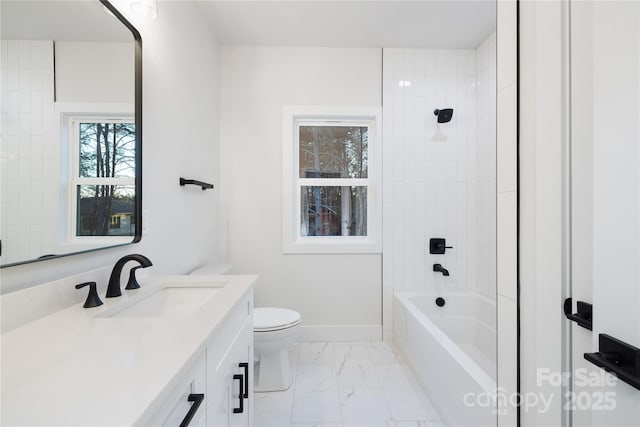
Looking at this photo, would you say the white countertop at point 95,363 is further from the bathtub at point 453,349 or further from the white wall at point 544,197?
the bathtub at point 453,349

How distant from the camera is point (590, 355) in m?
0.62

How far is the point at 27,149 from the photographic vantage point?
2.65 feet

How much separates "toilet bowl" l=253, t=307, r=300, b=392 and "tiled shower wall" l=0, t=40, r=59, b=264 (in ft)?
3.83

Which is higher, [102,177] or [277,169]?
[277,169]

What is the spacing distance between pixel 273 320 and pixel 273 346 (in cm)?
15

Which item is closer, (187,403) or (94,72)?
(187,403)

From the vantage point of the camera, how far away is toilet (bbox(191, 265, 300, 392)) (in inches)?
67.5

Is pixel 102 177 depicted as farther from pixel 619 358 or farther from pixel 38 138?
pixel 619 358

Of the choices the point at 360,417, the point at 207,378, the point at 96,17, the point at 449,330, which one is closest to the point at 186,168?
the point at 96,17

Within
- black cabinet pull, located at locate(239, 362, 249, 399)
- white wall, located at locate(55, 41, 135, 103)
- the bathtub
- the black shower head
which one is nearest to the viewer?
white wall, located at locate(55, 41, 135, 103)

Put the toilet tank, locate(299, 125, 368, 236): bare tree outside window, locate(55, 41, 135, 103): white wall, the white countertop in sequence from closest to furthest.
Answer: the white countertop, locate(55, 41, 135, 103): white wall, the toilet tank, locate(299, 125, 368, 236): bare tree outside window

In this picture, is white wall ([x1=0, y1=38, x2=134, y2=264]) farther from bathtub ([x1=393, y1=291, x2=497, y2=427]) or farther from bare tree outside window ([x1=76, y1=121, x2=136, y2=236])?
bathtub ([x1=393, y1=291, x2=497, y2=427])

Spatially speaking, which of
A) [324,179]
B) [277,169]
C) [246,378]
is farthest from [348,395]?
[277,169]

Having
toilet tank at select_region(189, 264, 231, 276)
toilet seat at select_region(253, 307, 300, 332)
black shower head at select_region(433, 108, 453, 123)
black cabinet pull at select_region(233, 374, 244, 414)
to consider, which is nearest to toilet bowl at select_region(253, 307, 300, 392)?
toilet seat at select_region(253, 307, 300, 332)
